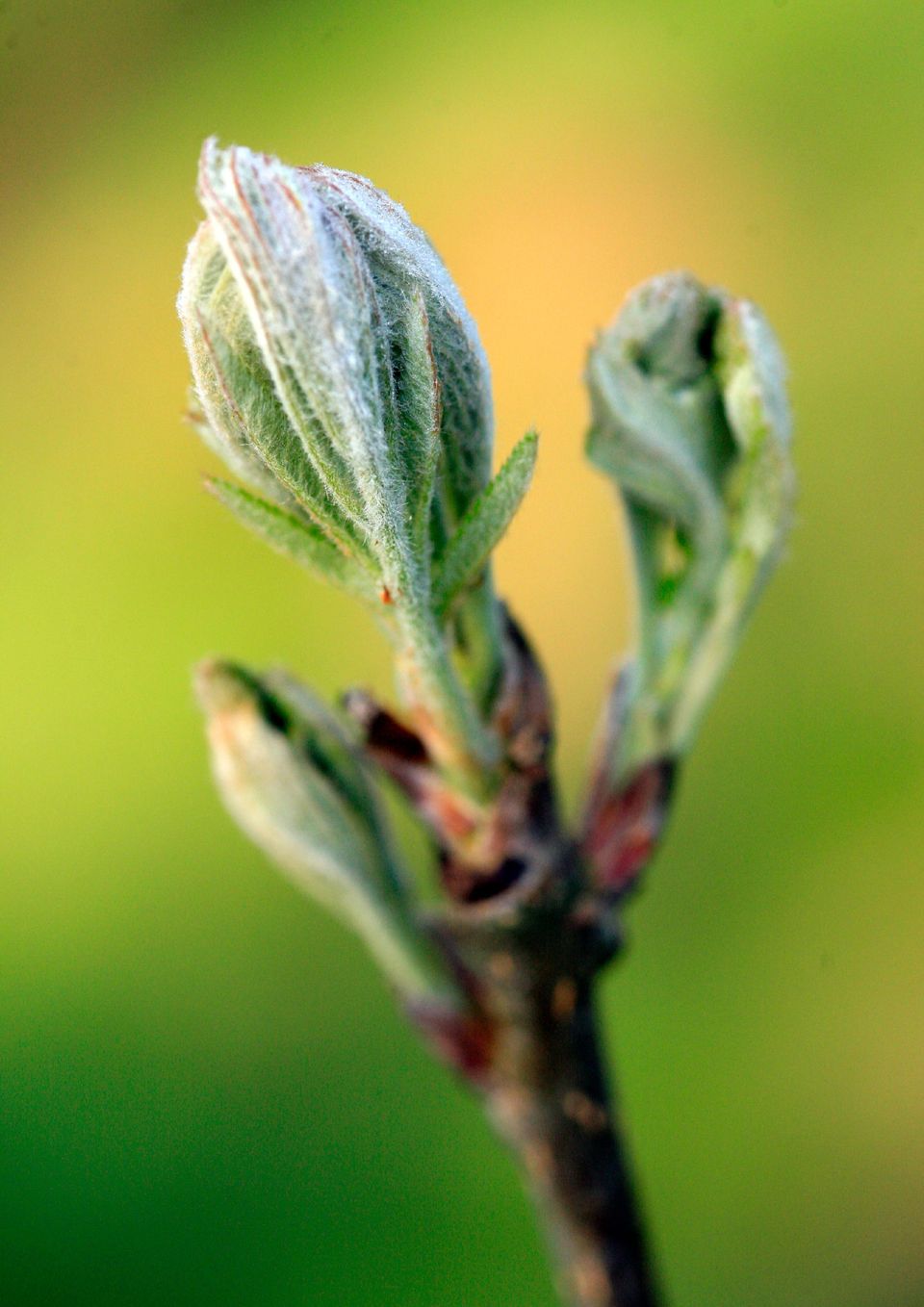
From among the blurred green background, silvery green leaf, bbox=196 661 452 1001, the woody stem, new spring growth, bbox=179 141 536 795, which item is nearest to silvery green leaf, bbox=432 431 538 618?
new spring growth, bbox=179 141 536 795

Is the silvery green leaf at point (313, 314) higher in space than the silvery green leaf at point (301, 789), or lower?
higher

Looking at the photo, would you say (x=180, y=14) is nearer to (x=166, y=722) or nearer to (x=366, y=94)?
(x=366, y=94)

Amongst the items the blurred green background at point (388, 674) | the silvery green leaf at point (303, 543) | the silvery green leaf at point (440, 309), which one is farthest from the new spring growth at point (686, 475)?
the blurred green background at point (388, 674)

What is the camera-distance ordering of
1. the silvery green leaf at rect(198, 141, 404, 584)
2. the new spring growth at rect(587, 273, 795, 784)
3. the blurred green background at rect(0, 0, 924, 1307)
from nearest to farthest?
the silvery green leaf at rect(198, 141, 404, 584)
the new spring growth at rect(587, 273, 795, 784)
the blurred green background at rect(0, 0, 924, 1307)

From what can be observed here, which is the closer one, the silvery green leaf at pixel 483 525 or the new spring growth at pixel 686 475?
the silvery green leaf at pixel 483 525

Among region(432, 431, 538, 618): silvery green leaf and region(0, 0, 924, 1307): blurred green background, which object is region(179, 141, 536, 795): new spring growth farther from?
region(0, 0, 924, 1307): blurred green background

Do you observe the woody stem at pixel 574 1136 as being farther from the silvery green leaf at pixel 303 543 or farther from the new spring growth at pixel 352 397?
the silvery green leaf at pixel 303 543

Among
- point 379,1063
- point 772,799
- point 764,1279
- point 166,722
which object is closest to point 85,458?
point 166,722
